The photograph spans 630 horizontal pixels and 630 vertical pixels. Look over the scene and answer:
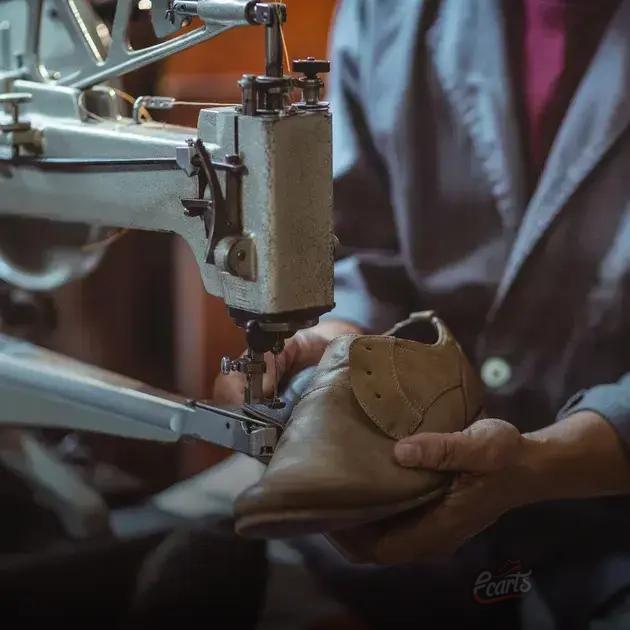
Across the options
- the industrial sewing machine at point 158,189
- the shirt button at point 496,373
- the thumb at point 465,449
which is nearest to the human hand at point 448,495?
the thumb at point 465,449

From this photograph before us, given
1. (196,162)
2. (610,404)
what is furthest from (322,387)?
(610,404)

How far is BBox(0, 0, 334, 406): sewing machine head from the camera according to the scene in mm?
838

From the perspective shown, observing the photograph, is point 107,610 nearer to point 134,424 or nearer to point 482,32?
point 134,424

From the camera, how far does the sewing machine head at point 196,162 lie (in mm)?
838

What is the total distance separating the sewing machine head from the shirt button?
34 cm

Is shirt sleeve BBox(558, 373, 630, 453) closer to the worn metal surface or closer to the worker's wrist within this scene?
the worker's wrist

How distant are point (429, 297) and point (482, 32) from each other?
0.28 m

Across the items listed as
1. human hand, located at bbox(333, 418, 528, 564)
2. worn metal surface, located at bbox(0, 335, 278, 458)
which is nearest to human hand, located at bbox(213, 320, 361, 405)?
worn metal surface, located at bbox(0, 335, 278, 458)

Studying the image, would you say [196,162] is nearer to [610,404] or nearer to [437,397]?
[437,397]

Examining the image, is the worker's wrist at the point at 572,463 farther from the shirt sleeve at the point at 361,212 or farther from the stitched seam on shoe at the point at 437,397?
the shirt sleeve at the point at 361,212

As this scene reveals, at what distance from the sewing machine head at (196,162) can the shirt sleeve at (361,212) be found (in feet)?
0.97

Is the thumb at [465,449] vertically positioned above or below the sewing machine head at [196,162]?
below

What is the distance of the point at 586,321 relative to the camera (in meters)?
1.13

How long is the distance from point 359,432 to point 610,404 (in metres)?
0.32
